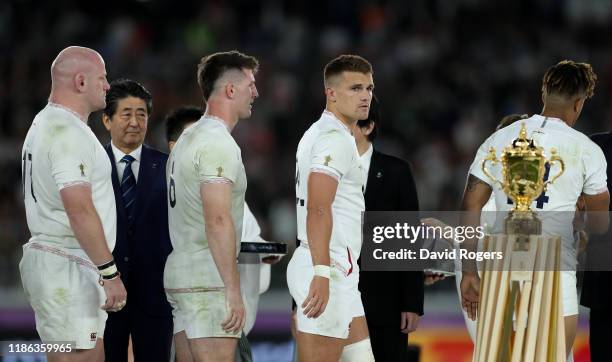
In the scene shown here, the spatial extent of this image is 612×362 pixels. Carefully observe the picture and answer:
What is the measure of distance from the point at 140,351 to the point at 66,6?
1121 centimetres

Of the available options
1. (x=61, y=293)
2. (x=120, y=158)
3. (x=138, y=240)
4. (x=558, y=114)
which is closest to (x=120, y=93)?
(x=120, y=158)

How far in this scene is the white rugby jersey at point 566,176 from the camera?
6.64 metres

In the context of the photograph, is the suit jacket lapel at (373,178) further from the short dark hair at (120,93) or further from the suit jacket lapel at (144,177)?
the short dark hair at (120,93)

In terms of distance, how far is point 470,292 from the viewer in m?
6.93

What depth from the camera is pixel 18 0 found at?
17.1 meters

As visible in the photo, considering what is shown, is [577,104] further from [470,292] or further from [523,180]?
[470,292]

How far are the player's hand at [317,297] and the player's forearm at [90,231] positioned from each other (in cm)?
105

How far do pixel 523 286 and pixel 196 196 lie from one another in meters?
1.75

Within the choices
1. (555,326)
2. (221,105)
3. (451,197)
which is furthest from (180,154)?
(451,197)

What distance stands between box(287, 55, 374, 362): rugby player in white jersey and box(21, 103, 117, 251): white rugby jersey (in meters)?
1.11

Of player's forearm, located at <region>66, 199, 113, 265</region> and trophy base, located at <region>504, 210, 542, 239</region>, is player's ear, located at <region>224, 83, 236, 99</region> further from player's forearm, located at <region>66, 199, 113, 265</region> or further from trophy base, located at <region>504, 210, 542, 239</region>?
trophy base, located at <region>504, 210, 542, 239</region>

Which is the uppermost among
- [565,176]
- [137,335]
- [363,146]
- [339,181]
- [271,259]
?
[363,146]

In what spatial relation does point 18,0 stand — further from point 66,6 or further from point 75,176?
point 75,176

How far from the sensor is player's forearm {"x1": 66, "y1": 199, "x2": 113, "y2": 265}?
598 centimetres
